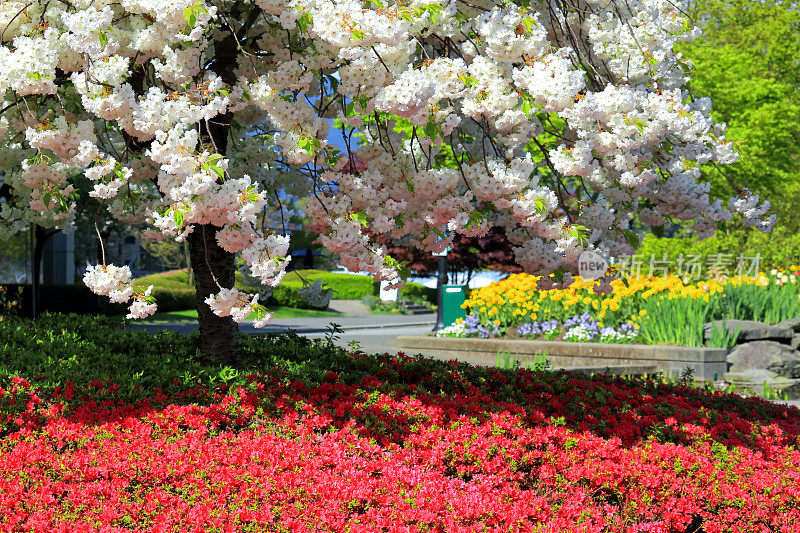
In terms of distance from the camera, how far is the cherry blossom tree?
161 inches

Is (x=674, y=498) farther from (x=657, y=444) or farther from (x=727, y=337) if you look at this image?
(x=727, y=337)

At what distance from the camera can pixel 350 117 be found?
15.8ft

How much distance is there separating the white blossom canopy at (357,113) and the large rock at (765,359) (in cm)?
537

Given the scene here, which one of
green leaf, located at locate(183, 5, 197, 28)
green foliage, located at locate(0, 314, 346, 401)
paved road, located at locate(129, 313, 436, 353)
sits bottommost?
paved road, located at locate(129, 313, 436, 353)

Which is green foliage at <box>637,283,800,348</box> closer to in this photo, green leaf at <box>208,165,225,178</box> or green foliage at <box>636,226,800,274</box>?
green foliage at <box>636,226,800,274</box>

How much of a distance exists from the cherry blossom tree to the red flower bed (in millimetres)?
847

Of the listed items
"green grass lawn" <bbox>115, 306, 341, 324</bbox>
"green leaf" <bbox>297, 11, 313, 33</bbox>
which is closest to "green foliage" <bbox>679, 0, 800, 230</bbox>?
"green grass lawn" <bbox>115, 306, 341, 324</bbox>

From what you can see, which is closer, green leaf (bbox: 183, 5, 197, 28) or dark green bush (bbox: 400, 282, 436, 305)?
green leaf (bbox: 183, 5, 197, 28)

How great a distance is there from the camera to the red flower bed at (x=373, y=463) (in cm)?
380

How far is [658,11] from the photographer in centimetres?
619

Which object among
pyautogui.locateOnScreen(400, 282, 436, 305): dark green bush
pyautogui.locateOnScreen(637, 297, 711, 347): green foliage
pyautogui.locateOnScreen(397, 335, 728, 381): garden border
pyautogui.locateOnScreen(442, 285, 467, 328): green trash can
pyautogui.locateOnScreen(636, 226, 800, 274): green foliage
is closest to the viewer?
pyautogui.locateOnScreen(397, 335, 728, 381): garden border

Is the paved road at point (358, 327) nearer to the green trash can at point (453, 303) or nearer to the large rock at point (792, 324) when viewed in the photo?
the green trash can at point (453, 303)

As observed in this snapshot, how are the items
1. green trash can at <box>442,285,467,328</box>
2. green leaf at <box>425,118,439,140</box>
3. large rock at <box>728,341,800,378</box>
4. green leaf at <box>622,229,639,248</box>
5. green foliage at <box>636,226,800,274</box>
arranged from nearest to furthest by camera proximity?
green leaf at <box>425,118,439,140</box>, green leaf at <box>622,229,639,248</box>, large rock at <box>728,341,800,378</box>, green trash can at <box>442,285,467,328</box>, green foliage at <box>636,226,800,274</box>

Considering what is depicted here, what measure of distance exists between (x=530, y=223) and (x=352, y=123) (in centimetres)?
139
